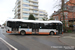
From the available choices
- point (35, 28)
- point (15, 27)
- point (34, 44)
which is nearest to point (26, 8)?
point (15, 27)

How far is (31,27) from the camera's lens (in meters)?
13.0

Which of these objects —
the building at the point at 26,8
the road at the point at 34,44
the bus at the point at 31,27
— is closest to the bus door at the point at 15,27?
the bus at the point at 31,27

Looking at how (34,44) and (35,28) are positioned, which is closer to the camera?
(34,44)

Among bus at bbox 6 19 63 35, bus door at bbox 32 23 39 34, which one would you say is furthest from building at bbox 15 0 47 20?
bus door at bbox 32 23 39 34

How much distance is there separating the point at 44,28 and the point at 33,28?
2.17 m

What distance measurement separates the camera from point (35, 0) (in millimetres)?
51469

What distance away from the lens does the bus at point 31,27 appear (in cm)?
1256

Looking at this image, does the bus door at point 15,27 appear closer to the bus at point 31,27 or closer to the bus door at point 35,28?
the bus at point 31,27

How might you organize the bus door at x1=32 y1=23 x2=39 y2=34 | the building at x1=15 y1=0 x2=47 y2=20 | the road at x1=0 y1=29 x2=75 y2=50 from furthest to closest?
the building at x1=15 y1=0 x2=47 y2=20
the bus door at x1=32 y1=23 x2=39 y2=34
the road at x1=0 y1=29 x2=75 y2=50

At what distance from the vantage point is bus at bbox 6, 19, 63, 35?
12.6m

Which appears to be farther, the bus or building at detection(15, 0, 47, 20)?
building at detection(15, 0, 47, 20)

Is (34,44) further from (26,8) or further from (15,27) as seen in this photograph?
(26,8)

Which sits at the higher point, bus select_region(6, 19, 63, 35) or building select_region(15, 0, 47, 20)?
building select_region(15, 0, 47, 20)

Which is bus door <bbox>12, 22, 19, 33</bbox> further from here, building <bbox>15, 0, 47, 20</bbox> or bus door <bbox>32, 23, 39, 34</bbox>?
building <bbox>15, 0, 47, 20</bbox>
